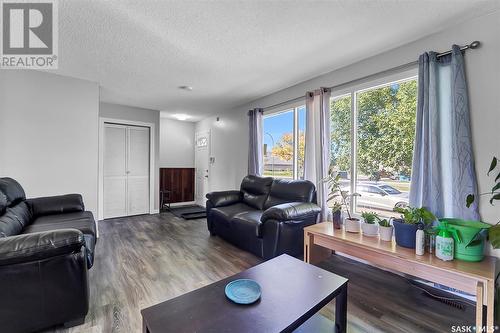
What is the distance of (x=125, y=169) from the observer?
4953mm

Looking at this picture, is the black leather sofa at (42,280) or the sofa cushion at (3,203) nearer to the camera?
the black leather sofa at (42,280)

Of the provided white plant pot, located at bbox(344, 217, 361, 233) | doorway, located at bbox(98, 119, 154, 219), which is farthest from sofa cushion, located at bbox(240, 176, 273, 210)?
doorway, located at bbox(98, 119, 154, 219)

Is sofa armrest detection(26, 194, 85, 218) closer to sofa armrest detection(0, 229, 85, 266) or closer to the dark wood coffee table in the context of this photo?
sofa armrest detection(0, 229, 85, 266)

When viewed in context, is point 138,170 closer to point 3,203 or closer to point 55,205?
point 55,205

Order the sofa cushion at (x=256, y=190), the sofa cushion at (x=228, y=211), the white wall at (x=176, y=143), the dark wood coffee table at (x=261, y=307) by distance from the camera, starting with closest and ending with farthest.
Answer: the dark wood coffee table at (x=261, y=307) < the sofa cushion at (x=228, y=211) < the sofa cushion at (x=256, y=190) < the white wall at (x=176, y=143)

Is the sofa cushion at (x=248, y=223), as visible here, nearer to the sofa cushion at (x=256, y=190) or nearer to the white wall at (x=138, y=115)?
the sofa cushion at (x=256, y=190)

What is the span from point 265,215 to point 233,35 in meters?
1.90

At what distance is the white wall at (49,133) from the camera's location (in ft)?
9.64

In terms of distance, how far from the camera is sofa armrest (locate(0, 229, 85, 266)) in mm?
1364

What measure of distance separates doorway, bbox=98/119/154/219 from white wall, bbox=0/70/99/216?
1.25 m

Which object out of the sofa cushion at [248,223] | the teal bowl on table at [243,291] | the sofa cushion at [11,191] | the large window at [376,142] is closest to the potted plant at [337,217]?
the large window at [376,142]

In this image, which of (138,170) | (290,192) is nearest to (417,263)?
(290,192)

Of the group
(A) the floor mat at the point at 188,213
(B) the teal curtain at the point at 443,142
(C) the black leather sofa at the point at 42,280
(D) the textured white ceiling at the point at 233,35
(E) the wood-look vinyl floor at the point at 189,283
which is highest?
(D) the textured white ceiling at the point at 233,35

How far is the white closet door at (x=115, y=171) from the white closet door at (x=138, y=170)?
10 cm
